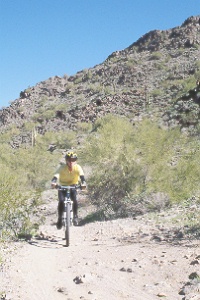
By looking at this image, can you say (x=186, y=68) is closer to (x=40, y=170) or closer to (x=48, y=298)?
(x=40, y=170)

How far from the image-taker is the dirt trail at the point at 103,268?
204 inches

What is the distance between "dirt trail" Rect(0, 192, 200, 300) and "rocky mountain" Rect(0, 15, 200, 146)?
25.8 meters

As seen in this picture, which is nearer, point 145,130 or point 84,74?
point 145,130

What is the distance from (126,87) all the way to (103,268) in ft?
139

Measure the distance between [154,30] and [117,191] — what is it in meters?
45.5

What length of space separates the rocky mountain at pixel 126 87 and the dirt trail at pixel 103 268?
25839 millimetres

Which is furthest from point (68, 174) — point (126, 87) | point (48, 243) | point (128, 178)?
point (126, 87)

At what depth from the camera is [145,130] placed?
16359mm

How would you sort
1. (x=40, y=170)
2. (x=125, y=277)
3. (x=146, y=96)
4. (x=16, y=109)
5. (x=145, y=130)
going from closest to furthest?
(x=125, y=277) < (x=145, y=130) < (x=40, y=170) < (x=146, y=96) < (x=16, y=109)

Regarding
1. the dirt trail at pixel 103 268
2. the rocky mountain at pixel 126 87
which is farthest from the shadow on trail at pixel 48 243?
the rocky mountain at pixel 126 87

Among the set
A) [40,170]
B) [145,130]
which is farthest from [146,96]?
[145,130]

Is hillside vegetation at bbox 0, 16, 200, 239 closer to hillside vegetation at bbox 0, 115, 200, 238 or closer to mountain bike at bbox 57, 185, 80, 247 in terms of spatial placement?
hillside vegetation at bbox 0, 115, 200, 238

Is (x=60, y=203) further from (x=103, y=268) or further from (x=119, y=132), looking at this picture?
(x=119, y=132)

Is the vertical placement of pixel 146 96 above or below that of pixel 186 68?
below
